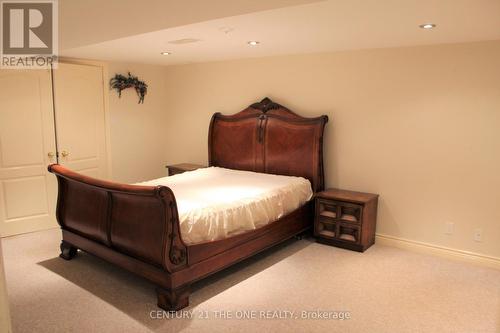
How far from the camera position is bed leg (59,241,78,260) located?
12.0 ft

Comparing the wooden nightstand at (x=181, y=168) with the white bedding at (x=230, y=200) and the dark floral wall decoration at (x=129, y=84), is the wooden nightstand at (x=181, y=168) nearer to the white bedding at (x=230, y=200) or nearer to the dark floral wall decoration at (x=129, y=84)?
the white bedding at (x=230, y=200)

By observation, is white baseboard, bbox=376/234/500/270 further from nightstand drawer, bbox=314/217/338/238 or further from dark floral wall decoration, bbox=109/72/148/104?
dark floral wall decoration, bbox=109/72/148/104

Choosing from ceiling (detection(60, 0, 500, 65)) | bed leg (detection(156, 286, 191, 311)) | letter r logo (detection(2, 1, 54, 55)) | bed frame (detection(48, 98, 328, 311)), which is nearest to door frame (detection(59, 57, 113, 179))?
ceiling (detection(60, 0, 500, 65))

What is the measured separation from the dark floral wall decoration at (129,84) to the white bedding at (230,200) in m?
1.59

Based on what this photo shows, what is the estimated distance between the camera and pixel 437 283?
10.6 ft

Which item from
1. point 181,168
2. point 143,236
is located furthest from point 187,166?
point 143,236

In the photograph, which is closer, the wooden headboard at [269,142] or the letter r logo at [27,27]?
Answer: the letter r logo at [27,27]

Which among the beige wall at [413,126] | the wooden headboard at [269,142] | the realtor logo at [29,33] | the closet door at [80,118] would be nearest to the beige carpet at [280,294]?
the beige wall at [413,126]

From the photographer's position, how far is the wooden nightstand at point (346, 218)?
3.87m

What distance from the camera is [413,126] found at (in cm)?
382

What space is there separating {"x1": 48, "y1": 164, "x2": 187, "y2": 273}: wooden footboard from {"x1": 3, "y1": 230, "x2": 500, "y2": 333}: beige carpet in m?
→ 0.35

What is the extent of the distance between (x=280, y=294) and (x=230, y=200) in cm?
87

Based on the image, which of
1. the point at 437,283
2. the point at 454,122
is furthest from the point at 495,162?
the point at 437,283

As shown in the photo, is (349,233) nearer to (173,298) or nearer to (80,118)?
(173,298)
